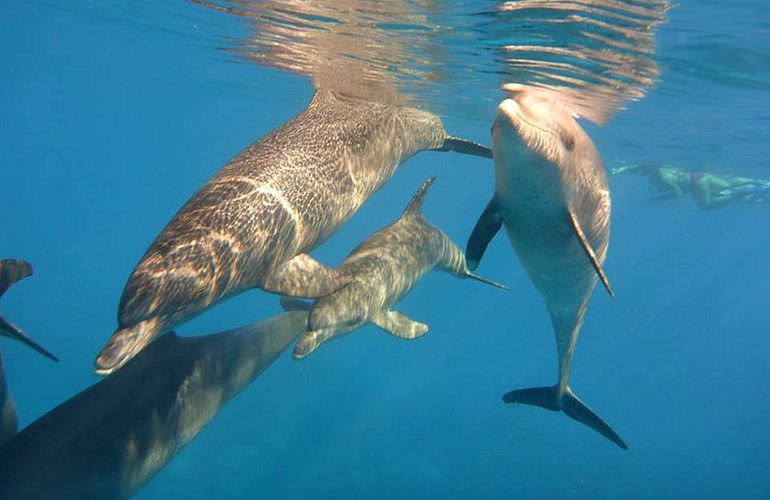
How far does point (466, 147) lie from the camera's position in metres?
11.1

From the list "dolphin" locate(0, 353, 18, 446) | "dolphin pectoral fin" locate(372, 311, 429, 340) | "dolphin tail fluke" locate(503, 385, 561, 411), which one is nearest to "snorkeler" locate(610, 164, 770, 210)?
"dolphin tail fluke" locate(503, 385, 561, 411)

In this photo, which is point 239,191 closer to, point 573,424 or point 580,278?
point 580,278

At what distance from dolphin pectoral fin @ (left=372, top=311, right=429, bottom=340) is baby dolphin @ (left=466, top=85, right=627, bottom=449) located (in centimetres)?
311

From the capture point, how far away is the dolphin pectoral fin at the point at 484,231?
5758mm

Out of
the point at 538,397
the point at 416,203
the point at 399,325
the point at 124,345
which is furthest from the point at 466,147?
the point at 124,345

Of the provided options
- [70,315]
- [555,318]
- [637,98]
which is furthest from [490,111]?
[70,315]

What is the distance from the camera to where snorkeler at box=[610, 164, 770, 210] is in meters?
26.3

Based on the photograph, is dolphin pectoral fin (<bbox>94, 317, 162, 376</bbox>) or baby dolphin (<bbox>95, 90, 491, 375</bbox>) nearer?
dolphin pectoral fin (<bbox>94, 317, 162, 376</bbox>)

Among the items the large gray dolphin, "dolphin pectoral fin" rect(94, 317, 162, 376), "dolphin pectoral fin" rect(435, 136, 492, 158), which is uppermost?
"dolphin pectoral fin" rect(94, 317, 162, 376)

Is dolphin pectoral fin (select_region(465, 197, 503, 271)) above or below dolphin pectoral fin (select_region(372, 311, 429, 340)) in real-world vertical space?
above

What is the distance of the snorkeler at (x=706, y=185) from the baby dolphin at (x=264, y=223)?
848 inches

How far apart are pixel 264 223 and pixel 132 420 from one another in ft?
8.44

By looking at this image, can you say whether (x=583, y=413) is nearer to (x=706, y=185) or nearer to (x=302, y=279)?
(x=302, y=279)

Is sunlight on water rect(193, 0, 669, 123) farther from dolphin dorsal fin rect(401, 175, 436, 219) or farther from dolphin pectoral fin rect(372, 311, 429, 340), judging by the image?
dolphin pectoral fin rect(372, 311, 429, 340)
